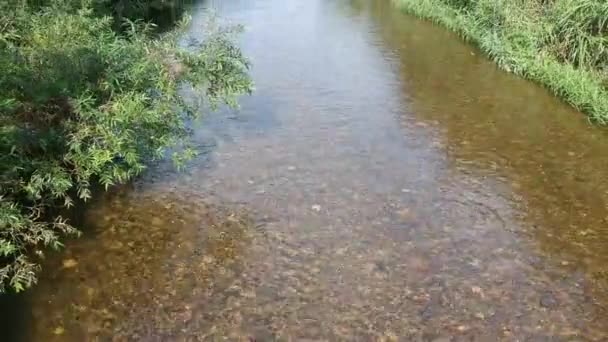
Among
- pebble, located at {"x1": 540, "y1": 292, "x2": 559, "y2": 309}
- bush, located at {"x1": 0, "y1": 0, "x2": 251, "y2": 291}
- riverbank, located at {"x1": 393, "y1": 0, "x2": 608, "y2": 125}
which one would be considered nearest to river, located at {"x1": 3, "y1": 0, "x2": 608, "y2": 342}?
pebble, located at {"x1": 540, "y1": 292, "x2": 559, "y2": 309}

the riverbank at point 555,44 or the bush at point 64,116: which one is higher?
the riverbank at point 555,44

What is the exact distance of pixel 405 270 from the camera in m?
6.01

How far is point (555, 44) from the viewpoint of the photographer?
1155 centimetres

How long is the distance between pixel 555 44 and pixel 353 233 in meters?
7.29

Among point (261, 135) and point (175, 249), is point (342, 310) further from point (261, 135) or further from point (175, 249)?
A: point (261, 135)

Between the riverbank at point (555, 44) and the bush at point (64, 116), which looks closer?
the bush at point (64, 116)

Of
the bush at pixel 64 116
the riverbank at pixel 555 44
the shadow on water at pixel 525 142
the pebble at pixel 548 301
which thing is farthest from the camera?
the riverbank at pixel 555 44

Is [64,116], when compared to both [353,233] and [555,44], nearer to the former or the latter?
[353,233]

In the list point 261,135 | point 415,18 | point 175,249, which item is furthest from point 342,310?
point 415,18

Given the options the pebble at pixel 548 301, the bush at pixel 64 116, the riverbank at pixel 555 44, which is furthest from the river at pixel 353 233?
the bush at pixel 64 116

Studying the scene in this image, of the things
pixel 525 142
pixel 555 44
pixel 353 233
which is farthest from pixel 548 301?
pixel 555 44

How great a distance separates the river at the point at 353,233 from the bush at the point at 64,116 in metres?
0.61

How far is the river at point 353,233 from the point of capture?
528cm

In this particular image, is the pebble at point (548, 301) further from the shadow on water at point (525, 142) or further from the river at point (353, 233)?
the shadow on water at point (525, 142)
